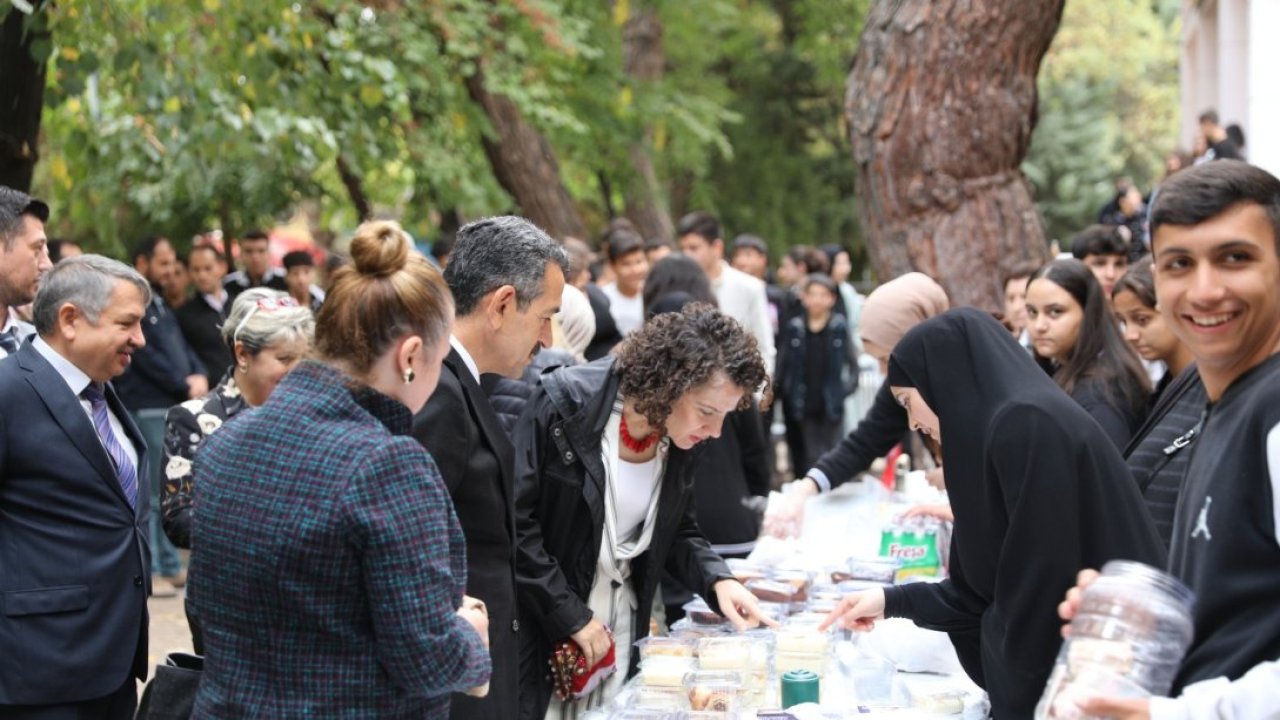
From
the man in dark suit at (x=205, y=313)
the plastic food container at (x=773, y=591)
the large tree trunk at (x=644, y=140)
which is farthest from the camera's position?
the large tree trunk at (x=644, y=140)

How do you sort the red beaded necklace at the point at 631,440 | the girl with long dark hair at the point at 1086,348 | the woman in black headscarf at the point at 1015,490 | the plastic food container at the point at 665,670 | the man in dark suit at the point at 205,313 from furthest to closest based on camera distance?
1. the man in dark suit at the point at 205,313
2. the girl with long dark hair at the point at 1086,348
3. the red beaded necklace at the point at 631,440
4. the plastic food container at the point at 665,670
5. the woman in black headscarf at the point at 1015,490

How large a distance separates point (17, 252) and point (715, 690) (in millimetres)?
2512

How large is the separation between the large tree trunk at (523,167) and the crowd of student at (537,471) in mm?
5845

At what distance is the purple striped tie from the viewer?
3.66 meters

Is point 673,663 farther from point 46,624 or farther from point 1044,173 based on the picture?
point 1044,173

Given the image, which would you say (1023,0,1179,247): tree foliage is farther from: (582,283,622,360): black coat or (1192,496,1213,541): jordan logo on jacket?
(1192,496,1213,541): jordan logo on jacket

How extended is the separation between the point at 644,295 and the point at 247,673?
437 centimetres

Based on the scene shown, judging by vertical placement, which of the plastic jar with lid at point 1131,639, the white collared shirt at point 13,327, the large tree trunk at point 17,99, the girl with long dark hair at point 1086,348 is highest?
the large tree trunk at point 17,99

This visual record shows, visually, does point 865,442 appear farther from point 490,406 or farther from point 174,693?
point 174,693

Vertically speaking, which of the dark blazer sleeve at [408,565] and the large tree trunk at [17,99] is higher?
the large tree trunk at [17,99]

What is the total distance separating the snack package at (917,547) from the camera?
4484 mm

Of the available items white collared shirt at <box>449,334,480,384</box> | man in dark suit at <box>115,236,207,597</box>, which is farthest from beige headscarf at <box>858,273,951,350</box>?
man in dark suit at <box>115,236,207,597</box>

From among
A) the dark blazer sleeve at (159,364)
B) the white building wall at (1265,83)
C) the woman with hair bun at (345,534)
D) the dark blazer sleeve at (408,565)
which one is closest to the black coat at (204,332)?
the dark blazer sleeve at (159,364)

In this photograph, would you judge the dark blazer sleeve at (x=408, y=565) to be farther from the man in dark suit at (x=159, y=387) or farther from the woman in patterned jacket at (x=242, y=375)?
the man in dark suit at (x=159, y=387)
